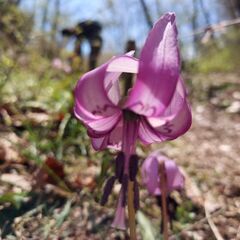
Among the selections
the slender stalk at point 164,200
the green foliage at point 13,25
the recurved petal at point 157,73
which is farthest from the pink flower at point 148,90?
the green foliage at point 13,25

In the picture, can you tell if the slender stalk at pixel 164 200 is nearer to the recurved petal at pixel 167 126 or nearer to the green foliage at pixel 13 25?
the recurved petal at pixel 167 126

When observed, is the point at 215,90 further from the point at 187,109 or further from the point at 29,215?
the point at 187,109

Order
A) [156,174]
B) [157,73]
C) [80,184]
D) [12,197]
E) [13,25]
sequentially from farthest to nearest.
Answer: [13,25] → [80,184] → [12,197] → [156,174] → [157,73]

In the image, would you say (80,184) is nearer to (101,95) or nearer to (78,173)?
(78,173)

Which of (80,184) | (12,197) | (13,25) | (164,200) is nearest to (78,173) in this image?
(80,184)

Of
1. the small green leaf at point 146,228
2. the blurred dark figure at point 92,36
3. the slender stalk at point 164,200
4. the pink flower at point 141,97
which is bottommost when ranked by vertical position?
the small green leaf at point 146,228
